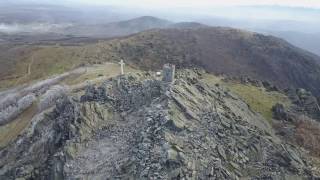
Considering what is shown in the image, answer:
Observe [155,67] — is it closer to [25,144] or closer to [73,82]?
[73,82]

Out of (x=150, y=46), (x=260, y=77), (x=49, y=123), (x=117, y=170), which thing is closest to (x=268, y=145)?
(x=117, y=170)

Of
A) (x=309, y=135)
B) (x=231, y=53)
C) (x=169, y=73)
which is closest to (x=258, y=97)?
(x=309, y=135)

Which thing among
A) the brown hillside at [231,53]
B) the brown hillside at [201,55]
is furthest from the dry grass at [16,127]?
the brown hillside at [231,53]

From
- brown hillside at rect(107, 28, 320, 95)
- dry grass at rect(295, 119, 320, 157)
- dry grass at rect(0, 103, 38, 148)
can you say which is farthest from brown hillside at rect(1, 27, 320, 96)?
dry grass at rect(295, 119, 320, 157)

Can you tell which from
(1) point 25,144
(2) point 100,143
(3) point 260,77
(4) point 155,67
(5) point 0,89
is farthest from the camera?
(3) point 260,77

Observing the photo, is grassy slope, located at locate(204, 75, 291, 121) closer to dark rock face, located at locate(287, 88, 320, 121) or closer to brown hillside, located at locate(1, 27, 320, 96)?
dark rock face, located at locate(287, 88, 320, 121)

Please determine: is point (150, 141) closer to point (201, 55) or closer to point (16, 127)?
point (16, 127)
